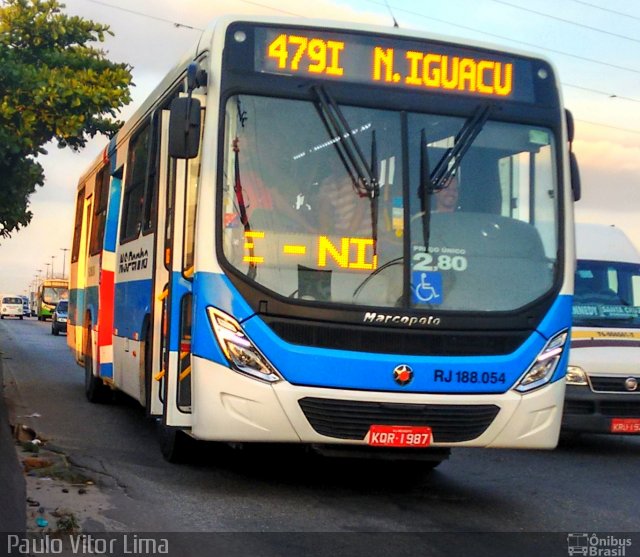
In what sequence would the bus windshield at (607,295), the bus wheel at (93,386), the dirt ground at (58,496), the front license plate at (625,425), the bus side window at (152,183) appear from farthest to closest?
the bus wheel at (93,386), the bus windshield at (607,295), the front license plate at (625,425), the bus side window at (152,183), the dirt ground at (58,496)

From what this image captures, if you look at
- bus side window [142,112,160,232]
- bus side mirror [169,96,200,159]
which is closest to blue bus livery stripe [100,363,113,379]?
bus side window [142,112,160,232]

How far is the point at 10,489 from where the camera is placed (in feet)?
24.6

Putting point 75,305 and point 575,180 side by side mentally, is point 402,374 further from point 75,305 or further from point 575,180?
point 75,305

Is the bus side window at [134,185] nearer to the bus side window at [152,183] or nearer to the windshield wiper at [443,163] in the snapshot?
the bus side window at [152,183]

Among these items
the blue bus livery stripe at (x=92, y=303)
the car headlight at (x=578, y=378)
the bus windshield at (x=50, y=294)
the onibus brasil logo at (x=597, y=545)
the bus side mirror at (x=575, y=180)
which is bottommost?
the onibus brasil logo at (x=597, y=545)

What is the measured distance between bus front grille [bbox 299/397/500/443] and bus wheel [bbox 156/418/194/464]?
1884mm

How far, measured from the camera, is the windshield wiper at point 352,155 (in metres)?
7.73

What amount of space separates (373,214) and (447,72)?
1317 mm

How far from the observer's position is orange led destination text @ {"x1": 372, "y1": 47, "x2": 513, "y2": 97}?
8.09 m

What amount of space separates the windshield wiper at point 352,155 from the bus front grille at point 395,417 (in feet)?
3.59

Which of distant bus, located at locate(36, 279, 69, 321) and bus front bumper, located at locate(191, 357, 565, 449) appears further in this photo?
distant bus, located at locate(36, 279, 69, 321)

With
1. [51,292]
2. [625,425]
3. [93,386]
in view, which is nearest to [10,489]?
[625,425]

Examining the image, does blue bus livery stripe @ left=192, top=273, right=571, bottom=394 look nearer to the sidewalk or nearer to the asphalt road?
the asphalt road

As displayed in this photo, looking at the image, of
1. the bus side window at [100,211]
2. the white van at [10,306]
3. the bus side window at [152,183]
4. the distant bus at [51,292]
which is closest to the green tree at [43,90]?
the bus side window at [100,211]
